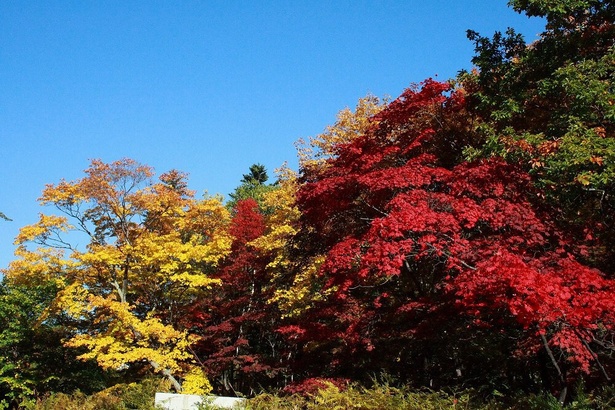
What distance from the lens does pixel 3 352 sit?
18.8 meters

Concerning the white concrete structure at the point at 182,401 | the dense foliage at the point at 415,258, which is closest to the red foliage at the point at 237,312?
the dense foliage at the point at 415,258

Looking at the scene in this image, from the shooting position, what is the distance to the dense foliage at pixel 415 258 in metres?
8.09

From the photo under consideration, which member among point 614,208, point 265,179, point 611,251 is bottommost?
point 611,251

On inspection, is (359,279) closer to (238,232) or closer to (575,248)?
(575,248)

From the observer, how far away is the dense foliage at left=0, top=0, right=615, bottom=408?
8.09m

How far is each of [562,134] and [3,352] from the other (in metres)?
20.2

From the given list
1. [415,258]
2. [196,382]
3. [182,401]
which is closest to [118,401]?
[182,401]

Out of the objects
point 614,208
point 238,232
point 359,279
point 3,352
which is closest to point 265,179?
point 238,232

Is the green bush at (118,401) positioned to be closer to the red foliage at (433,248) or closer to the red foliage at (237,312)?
the red foliage at (433,248)

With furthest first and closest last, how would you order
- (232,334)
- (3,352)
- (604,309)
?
(232,334) < (3,352) < (604,309)

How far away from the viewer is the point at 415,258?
10.4 metres

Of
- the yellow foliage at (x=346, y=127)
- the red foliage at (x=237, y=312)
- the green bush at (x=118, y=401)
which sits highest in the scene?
the yellow foliage at (x=346, y=127)

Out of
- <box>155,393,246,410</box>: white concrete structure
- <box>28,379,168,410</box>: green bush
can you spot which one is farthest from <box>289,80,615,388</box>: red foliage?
<box>28,379,168,410</box>: green bush

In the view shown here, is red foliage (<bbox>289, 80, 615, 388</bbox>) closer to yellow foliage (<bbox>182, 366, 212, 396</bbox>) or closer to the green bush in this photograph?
the green bush
